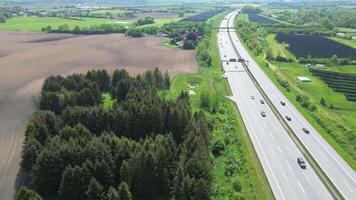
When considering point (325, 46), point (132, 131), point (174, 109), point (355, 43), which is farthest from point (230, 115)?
point (355, 43)

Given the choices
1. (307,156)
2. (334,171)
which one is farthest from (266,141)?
(334,171)

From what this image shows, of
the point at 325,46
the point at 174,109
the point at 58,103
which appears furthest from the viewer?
the point at 325,46

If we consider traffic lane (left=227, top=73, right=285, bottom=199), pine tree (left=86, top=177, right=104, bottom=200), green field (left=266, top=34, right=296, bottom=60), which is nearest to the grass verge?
traffic lane (left=227, top=73, right=285, bottom=199)

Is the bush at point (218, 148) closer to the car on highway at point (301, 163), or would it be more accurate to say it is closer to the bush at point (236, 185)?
the bush at point (236, 185)

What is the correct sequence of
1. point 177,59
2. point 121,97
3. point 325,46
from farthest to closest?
1. point 325,46
2. point 177,59
3. point 121,97

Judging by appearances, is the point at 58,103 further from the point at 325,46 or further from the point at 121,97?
the point at 325,46

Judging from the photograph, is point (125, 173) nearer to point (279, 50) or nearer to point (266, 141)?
point (266, 141)
